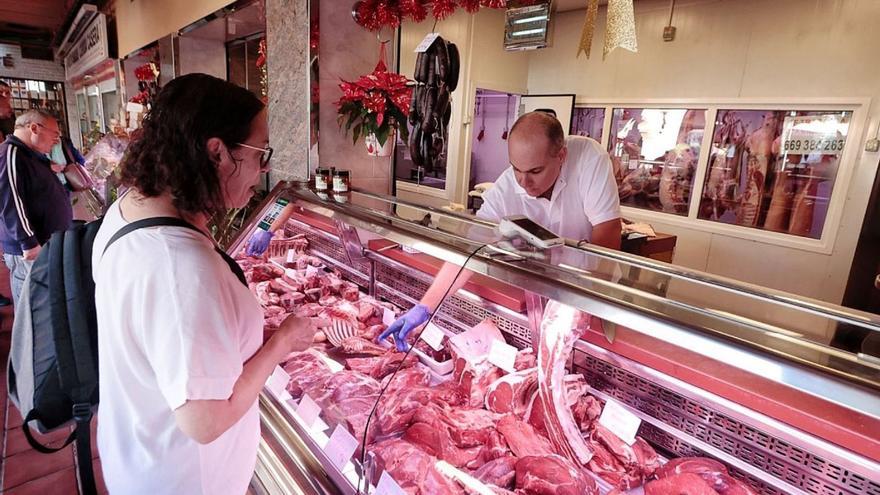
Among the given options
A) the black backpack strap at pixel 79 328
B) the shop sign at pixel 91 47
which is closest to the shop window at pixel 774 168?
the black backpack strap at pixel 79 328

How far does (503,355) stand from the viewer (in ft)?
6.20

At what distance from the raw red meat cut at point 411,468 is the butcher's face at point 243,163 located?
0.98 metres

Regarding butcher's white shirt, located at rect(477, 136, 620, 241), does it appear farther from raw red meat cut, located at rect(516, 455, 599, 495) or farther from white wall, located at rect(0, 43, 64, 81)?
white wall, located at rect(0, 43, 64, 81)

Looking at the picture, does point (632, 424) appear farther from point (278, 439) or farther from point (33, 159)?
point (33, 159)

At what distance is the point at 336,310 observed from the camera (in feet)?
7.75

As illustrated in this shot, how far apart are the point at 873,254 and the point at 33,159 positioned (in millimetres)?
7038

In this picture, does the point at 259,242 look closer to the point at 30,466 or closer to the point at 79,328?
the point at 79,328

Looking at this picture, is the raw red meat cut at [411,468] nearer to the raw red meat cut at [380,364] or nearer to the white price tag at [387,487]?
the white price tag at [387,487]

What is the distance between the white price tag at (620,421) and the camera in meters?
1.48

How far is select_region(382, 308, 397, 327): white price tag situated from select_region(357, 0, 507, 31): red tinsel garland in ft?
6.43

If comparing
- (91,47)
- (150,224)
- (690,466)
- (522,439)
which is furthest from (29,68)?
(690,466)

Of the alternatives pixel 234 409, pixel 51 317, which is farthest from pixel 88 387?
pixel 234 409

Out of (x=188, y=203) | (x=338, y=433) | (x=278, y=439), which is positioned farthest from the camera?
(x=278, y=439)

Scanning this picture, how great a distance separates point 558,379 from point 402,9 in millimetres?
2696
